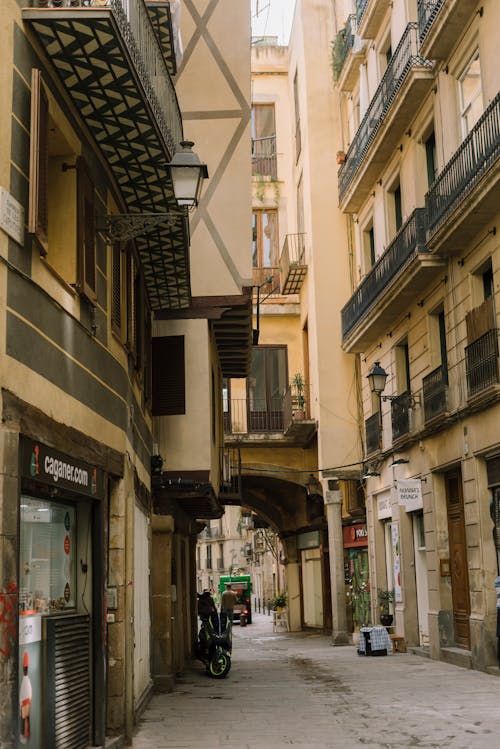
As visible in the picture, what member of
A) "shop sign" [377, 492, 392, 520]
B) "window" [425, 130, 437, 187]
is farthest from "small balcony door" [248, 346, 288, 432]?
"window" [425, 130, 437, 187]

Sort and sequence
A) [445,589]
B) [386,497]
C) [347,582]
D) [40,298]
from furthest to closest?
[347,582] → [386,497] → [445,589] → [40,298]

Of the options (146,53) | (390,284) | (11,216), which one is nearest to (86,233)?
(146,53)

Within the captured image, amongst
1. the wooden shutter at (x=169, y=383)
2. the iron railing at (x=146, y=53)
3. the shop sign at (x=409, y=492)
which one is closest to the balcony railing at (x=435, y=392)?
the shop sign at (x=409, y=492)

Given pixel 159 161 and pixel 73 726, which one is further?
pixel 159 161

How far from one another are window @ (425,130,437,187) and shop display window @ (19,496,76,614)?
1515cm

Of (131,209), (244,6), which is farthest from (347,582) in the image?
(131,209)

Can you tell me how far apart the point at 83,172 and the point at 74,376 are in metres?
1.91

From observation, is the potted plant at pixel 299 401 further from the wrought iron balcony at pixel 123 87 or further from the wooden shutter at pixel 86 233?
the wooden shutter at pixel 86 233

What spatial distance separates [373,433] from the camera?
90.5ft

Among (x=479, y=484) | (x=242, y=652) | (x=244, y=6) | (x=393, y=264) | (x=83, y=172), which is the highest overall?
(x=244, y=6)

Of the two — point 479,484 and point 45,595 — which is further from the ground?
point 479,484

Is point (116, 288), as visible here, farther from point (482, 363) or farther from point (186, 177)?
point (482, 363)

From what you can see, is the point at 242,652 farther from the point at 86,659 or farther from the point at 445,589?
the point at 86,659

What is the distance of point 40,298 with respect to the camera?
826 centimetres
